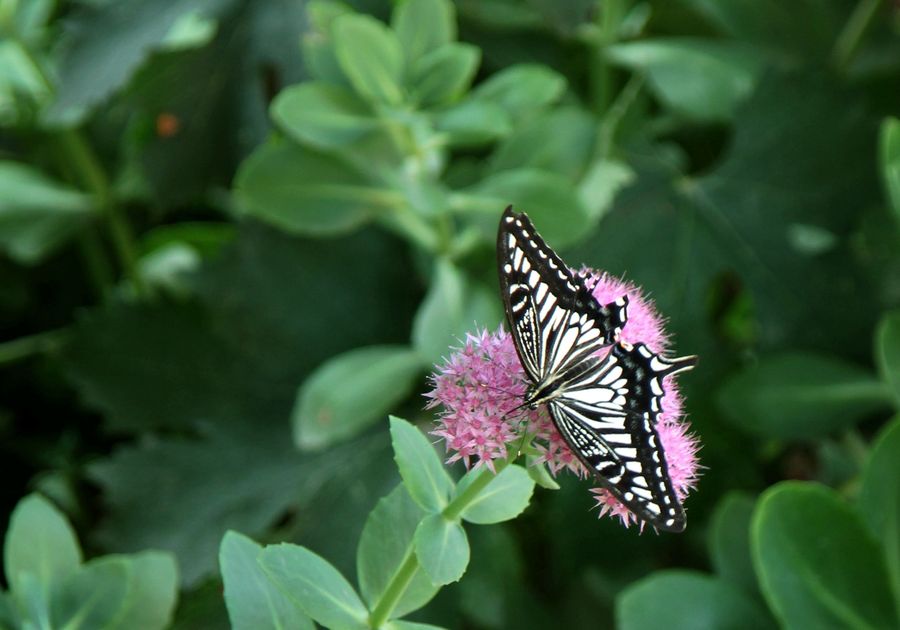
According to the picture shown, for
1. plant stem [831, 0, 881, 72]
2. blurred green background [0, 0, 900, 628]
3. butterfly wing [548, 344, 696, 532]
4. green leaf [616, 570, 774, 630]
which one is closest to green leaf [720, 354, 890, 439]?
blurred green background [0, 0, 900, 628]

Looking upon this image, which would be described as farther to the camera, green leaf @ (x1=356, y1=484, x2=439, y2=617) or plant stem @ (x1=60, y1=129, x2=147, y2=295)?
plant stem @ (x1=60, y1=129, x2=147, y2=295)

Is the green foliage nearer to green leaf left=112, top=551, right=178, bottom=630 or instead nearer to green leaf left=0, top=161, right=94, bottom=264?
green leaf left=112, top=551, right=178, bottom=630

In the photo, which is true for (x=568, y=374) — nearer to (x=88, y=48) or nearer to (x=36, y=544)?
(x=36, y=544)

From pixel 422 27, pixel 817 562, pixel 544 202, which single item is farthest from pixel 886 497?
pixel 422 27

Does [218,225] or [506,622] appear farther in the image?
[218,225]

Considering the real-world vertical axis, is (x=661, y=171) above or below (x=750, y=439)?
above

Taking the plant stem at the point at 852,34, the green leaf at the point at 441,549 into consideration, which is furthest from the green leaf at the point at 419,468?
the plant stem at the point at 852,34

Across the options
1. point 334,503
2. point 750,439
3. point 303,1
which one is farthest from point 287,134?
point 750,439

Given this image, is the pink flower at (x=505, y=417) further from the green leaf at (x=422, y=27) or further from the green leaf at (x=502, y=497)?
the green leaf at (x=422, y=27)
